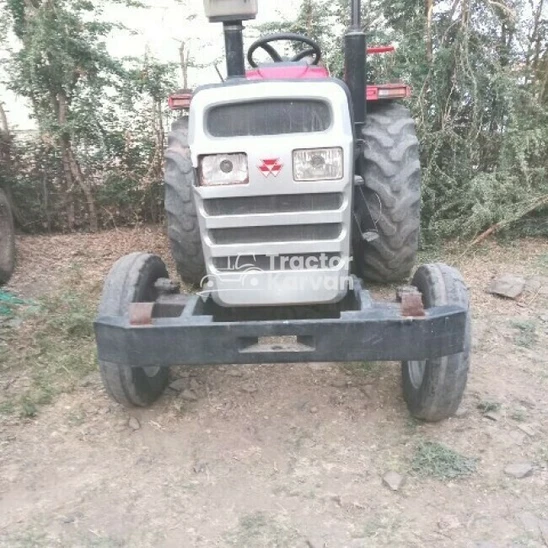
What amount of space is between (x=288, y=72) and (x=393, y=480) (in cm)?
233

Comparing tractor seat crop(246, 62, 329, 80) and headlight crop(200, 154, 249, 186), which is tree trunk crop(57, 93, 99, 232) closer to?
tractor seat crop(246, 62, 329, 80)

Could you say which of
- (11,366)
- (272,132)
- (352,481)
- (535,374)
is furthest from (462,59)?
(11,366)

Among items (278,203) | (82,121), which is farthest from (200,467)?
(82,121)

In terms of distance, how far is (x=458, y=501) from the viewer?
2.66 meters

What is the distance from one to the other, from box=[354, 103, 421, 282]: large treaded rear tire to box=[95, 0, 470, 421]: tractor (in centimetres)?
35

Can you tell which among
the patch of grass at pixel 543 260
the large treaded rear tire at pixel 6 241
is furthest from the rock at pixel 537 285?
the large treaded rear tire at pixel 6 241

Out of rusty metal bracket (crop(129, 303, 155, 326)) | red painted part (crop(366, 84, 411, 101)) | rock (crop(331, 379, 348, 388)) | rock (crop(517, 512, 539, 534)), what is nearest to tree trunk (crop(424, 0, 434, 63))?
red painted part (crop(366, 84, 411, 101))

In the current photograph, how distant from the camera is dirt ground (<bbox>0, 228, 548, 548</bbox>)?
253 centimetres

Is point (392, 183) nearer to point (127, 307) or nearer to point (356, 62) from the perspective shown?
point (356, 62)

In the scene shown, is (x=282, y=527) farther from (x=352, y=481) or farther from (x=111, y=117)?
(x=111, y=117)

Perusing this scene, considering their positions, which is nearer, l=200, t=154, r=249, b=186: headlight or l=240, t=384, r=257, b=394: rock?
l=200, t=154, r=249, b=186: headlight

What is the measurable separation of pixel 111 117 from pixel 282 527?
4192 mm

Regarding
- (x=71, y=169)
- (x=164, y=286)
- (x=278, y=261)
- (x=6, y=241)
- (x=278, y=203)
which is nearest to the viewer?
(x=278, y=203)

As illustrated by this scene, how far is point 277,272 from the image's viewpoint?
9.25 feet
